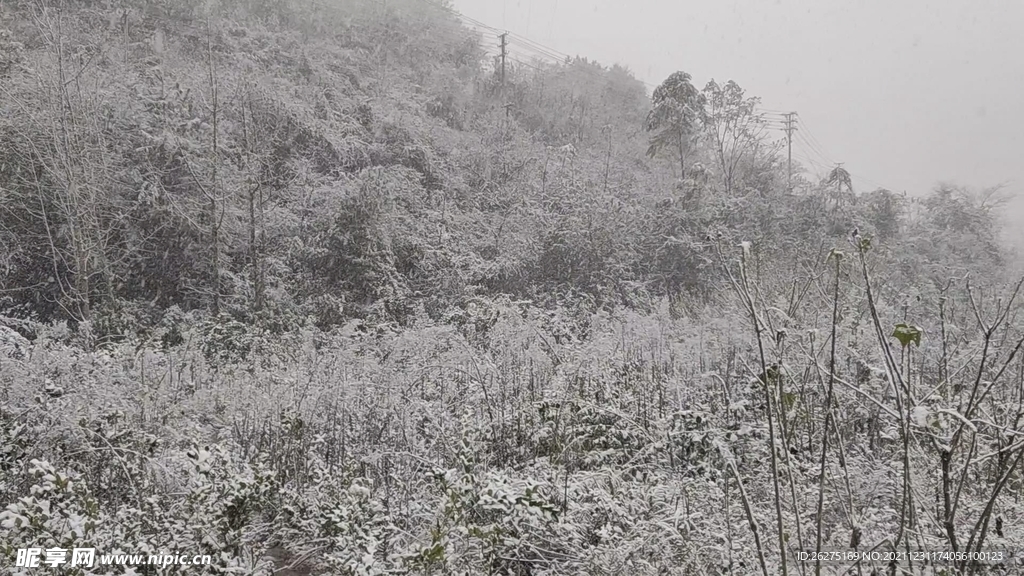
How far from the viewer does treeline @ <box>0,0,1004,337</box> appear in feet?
28.8

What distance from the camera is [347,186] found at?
11219 millimetres

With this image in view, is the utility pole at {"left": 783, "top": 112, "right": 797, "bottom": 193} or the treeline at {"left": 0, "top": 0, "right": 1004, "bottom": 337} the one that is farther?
the utility pole at {"left": 783, "top": 112, "right": 797, "bottom": 193}

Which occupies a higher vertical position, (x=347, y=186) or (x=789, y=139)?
(x=789, y=139)

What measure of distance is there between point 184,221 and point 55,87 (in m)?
2.77

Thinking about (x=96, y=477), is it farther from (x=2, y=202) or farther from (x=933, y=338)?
(x=933, y=338)

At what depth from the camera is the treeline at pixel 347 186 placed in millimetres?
8773

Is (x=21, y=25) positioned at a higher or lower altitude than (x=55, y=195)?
higher

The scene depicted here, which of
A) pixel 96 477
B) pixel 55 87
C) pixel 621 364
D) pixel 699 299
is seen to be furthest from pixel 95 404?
pixel 699 299

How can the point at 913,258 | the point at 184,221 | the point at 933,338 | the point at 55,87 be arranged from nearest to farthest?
the point at 933,338, the point at 55,87, the point at 184,221, the point at 913,258

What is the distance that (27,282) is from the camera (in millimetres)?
8594

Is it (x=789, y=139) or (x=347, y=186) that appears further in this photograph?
(x=789, y=139)

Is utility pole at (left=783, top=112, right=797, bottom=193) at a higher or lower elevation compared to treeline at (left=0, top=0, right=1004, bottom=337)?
higher

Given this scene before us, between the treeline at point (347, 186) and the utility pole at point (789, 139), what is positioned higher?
the utility pole at point (789, 139)

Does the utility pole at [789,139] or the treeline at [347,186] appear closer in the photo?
the treeline at [347,186]
